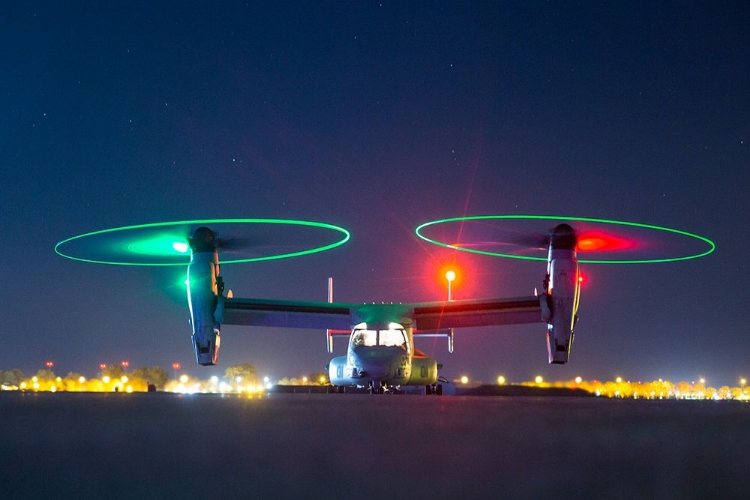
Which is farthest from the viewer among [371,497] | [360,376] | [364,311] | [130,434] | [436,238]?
[364,311]

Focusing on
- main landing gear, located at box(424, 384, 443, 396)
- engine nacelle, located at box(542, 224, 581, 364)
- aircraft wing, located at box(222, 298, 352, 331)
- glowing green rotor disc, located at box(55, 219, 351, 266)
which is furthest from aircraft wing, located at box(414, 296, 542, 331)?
glowing green rotor disc, located at box(55, 219, 351, 266)

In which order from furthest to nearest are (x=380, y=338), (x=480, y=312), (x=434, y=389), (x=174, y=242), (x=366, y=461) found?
(x=434, y=389), (x=480, y=312), (x=174, y=242), (x=380, y=338), (x=366, y=461)

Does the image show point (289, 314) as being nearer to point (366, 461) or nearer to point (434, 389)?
point (434, 389)

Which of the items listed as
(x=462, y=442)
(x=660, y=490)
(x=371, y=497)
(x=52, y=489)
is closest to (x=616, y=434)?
(x=462, y=442)

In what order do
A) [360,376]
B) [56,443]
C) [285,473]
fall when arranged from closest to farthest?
[285,473] → [56,443] → [360,376]

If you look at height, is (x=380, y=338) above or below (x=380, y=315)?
below

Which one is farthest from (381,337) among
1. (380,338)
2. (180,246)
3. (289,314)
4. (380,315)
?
(180,246)

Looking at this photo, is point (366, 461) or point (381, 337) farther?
point (381, 337)

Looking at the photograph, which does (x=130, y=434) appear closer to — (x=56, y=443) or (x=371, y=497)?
(x=56, y=443)
